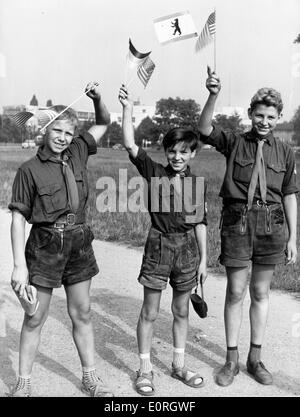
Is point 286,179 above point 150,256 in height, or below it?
above

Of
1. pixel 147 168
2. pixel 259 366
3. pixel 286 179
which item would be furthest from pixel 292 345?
pixel 147 168

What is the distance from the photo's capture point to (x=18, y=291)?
3090 millimetres

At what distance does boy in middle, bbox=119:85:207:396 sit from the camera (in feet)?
11.3

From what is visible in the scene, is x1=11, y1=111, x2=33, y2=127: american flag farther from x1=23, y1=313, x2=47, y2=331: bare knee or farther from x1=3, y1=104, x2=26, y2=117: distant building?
x1=23, y1=313, x2=47, y2=331: bare knee

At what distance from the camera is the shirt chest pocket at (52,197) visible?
10.2 ft

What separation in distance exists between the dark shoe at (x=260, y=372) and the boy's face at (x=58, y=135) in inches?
79.1

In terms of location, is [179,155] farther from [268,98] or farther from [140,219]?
[140,219]

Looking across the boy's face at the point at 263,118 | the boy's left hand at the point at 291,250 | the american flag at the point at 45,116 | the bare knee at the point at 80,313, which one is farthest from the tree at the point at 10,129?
the boy's left hand at the point at 291,250

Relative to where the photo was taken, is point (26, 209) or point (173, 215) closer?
point (26, 209)

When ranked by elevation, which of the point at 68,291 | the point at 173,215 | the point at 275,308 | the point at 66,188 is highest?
the point at 66,188

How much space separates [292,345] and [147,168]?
75.5 inches

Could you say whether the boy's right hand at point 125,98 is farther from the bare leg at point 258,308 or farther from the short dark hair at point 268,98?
the bare leg at point 258,308

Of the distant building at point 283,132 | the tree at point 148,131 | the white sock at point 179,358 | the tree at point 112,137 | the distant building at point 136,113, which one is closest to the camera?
the white sock at point 179,358
